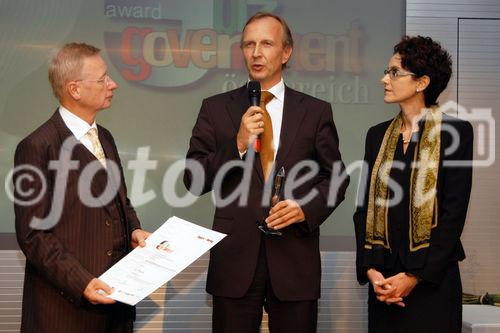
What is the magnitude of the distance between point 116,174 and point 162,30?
7.15 ft

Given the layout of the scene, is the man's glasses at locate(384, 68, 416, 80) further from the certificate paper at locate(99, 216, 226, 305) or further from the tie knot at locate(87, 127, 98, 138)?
the tie knot at locate(87, 127, 98, 138)

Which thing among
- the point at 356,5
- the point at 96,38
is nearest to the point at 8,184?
the point at 96,38

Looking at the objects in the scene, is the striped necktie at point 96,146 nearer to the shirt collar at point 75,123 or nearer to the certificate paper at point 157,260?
the shirt collar at point 75,123

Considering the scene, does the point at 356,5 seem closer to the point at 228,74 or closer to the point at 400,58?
the point at 228,74

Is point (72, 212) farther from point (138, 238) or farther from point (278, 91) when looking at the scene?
point (278, 91)

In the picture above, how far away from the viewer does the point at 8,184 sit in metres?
4.73

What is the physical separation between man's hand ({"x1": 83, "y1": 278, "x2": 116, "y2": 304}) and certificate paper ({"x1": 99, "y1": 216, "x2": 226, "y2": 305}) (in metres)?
0.03

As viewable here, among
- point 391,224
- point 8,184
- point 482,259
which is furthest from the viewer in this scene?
point 482,259

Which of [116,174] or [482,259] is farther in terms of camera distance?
[482,259]

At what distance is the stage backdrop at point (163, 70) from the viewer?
4770mm

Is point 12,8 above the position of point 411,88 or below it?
above

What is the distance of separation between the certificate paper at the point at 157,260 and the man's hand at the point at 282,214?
0.24 meters

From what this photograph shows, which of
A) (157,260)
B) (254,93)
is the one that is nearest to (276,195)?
(254,93)

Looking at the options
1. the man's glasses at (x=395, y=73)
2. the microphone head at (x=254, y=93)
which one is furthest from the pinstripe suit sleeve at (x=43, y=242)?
the man's glasses at (x=395, y=73)
